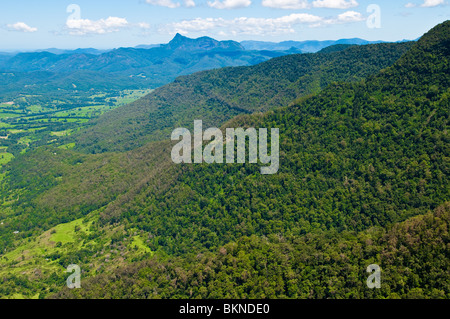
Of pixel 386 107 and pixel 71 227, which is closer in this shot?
pixel 386 107

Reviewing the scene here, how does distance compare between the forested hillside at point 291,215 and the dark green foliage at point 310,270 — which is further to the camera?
the forested hillside at point 291,215

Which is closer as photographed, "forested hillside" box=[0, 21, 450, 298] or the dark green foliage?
the dark green foliage

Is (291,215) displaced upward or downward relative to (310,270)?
upward

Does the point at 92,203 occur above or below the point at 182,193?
below

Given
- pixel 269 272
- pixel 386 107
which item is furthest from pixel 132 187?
pixel 386 107

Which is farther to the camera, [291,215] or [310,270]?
[291,215]
